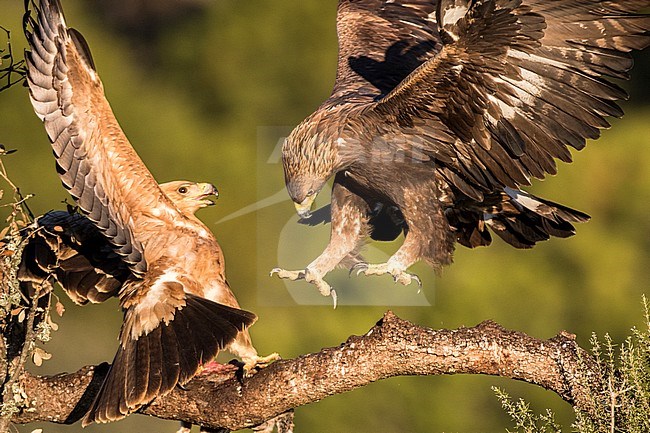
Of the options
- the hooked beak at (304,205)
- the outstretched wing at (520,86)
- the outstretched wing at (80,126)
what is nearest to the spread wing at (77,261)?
the outstretched wing at (80,126)

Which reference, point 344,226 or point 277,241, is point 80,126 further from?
point 277,241

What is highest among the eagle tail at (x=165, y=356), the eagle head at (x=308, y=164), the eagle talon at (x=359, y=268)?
the eagle head at (x=308, y=164)

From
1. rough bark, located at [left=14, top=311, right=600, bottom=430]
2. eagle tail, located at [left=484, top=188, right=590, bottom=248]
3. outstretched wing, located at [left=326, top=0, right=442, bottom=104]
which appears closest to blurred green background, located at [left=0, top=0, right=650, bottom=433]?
outstretched wing, located at [left=326, top=0, right=442, bottom=104]

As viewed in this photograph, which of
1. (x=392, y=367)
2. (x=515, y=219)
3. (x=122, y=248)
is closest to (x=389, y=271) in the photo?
(x=515, y=219)

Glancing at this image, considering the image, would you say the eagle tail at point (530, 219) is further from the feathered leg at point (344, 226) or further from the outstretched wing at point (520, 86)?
the feathered leg at point (344, 226)

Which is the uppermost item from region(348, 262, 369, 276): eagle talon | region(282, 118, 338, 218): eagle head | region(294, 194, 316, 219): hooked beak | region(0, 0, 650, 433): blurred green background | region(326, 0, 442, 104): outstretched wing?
region(326, 0, 442, 104): outstretched wing

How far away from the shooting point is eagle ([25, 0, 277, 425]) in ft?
10.2

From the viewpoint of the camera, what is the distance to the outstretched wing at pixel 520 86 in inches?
132

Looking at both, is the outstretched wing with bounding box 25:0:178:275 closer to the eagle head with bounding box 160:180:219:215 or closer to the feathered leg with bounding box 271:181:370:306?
the eagle head with bounding box 160:180:219:215

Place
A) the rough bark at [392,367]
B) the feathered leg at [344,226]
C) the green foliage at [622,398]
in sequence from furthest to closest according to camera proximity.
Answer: the feathered leg at [344,226], the rough bark at [392,367], the green foliage at [622,398]

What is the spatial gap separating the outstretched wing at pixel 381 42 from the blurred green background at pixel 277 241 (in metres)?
1.15

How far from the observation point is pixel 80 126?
3240mm

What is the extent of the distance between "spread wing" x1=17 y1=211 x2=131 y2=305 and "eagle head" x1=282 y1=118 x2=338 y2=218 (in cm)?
69

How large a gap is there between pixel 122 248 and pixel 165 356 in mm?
385
